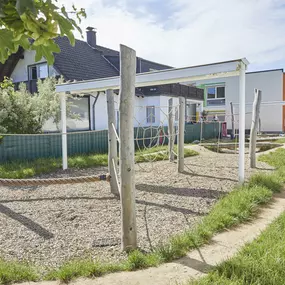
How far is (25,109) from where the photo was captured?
10289 millimetres

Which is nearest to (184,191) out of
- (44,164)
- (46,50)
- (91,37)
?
(44,164)

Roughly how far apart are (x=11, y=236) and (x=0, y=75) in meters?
15.6

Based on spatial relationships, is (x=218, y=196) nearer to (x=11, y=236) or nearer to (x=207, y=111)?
(x=11, y=236)

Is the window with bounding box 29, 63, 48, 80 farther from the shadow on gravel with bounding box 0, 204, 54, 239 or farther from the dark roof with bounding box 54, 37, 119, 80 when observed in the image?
the shadow on gravel with bounding box 0, 204, 54, 239

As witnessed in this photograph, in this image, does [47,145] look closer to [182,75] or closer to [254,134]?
[182,75]

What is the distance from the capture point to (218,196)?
534 centimetres

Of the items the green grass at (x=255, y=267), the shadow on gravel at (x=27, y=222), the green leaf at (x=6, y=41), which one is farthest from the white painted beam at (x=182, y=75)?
the green leaf at (x=6, y=41)

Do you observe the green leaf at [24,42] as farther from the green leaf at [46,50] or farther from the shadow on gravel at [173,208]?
the shadow on gravel at [173,208]

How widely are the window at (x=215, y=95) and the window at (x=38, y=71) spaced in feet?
54.6

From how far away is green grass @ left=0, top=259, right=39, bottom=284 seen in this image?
2.62 meters

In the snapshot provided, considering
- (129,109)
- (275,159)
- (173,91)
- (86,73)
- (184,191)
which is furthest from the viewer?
(173,91)

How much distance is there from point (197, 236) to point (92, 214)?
173cm

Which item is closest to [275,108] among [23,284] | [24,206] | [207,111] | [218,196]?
[207,111]

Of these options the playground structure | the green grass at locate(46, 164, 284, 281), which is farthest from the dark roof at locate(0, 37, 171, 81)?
the green grass at locate(46, 164, 284, 281)
